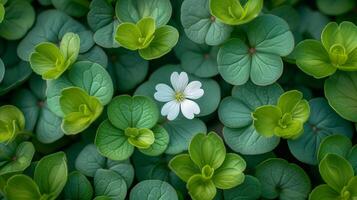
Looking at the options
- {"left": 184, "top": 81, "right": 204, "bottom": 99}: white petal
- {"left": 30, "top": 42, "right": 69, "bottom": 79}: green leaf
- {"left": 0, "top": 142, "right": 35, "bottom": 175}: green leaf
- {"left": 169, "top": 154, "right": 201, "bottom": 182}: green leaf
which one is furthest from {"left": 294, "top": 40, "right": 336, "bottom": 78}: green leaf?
{"left": 0, "top": 142, "right": 35, "bottom": 175}: green leaf

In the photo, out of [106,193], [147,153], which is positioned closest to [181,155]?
[147,153]

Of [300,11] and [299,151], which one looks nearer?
[299,151]

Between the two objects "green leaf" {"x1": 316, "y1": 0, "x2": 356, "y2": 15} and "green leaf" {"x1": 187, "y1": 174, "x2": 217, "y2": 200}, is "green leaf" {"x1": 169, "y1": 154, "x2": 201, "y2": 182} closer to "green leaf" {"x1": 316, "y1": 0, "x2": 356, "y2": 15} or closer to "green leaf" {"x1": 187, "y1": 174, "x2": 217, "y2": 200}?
"green leaf" {"x1": 187, "y1": 174, "x2": 217, "y2": 200}

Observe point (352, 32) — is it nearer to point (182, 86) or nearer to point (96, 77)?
point (182, 86)

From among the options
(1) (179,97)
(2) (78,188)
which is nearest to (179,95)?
(1) (179,97)

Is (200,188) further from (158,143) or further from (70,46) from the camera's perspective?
(70,46)

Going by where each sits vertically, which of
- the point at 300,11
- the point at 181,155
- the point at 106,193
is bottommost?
the point at 106,193
